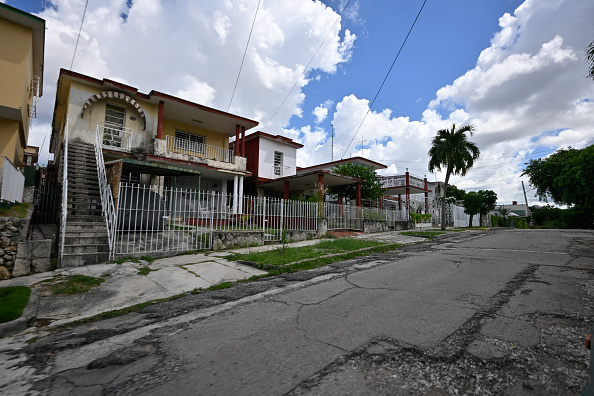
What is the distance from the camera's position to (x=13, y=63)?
939 centimetres

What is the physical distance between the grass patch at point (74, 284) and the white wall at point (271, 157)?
1483cm

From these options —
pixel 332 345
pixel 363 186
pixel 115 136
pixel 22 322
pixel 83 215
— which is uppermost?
pixel 115 136

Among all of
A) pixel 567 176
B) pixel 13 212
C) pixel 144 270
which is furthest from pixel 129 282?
pixel 567 176

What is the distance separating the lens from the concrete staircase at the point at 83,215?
6418 millimetres

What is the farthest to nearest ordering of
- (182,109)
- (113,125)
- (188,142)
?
(188,142) < (182,109) < (113,125)

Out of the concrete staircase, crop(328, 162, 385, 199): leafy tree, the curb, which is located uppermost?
crop(328, 162, 385, 199): leafy tree

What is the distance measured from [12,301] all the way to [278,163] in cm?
1790

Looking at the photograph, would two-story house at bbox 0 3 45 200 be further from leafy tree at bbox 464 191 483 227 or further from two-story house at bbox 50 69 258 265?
leafy tree at bbox 464 191 483 227

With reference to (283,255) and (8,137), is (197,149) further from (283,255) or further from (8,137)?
(283,255)

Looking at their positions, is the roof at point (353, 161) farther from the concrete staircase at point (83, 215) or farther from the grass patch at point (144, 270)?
the grass patch at point (144, 270)


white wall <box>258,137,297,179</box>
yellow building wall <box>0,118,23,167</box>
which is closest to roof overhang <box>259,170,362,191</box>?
white wall <box>258,137,297,179</box>

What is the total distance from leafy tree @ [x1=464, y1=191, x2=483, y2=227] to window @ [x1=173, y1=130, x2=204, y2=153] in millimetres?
23781

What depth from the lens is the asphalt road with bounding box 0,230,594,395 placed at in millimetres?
2090

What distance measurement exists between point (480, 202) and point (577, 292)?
2440 cm
